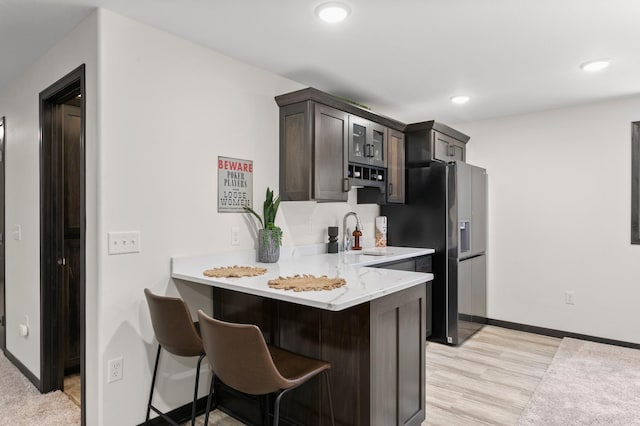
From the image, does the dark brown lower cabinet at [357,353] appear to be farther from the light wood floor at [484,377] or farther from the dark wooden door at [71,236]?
the dark wooden door at [71,236]

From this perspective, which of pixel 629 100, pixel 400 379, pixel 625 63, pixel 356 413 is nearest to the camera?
pixel 356 413

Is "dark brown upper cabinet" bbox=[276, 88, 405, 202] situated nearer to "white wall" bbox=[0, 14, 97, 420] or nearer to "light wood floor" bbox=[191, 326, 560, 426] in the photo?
"white wall" bbox=[0, 14, 97, 420]

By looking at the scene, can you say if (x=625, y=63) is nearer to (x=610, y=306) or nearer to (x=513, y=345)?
(x=610, y=306)

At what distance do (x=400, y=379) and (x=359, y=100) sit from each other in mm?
2509

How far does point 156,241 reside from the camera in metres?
2.22

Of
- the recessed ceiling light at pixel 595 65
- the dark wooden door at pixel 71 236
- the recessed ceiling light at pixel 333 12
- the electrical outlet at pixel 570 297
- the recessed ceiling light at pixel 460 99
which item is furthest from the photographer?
the electrical outlet at pixel 570 297

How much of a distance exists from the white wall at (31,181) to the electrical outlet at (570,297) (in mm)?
4065

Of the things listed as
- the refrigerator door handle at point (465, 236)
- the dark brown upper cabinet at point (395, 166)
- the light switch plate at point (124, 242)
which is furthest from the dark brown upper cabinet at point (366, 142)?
the light switch plate at point (124, 242)

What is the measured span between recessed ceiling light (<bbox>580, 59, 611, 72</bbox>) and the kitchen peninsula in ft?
6.61

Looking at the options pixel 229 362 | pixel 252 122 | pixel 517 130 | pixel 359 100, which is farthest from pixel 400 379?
pixel 517 130

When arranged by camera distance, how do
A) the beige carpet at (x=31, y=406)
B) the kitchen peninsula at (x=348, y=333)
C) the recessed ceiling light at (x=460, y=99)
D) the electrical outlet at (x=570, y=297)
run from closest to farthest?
1. the kitchen peninsula at (x=348, y=333)
2. the beige carpet at (x=31, y=406)
3. the recessed ceiling light at (x=460, y=99)
4. the electrical outlet at (x=570, y=297)

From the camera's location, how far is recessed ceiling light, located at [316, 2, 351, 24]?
1.97 metres

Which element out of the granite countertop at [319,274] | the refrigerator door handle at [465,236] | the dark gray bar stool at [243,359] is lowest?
the dark gray bar stool at [243,359]

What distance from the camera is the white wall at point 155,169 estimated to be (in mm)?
2039
